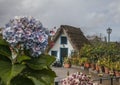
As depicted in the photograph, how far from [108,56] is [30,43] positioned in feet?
76.8

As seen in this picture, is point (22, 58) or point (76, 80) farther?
point (76, 80)

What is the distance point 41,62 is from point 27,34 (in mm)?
297

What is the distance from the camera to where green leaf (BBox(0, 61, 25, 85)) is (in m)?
3.72

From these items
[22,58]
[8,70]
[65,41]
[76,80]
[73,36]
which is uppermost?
[73,36]

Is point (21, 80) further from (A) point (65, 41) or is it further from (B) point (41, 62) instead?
(A) point (65, 41)

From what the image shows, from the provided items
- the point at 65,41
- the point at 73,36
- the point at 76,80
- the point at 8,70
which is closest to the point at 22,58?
the point at 8,70

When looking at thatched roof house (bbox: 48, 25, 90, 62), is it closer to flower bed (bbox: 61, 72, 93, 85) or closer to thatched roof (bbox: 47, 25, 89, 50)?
thatched roof (bbox: 47, 25, 89, 50)

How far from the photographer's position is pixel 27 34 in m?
3.83

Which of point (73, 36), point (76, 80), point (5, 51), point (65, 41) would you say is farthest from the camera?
point (65, 41)

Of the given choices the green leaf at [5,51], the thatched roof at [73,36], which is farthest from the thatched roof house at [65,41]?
the green leaf at [5,51]

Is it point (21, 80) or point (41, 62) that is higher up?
point (41, 62)

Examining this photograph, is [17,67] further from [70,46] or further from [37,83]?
[70,46]

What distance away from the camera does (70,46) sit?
141 feet

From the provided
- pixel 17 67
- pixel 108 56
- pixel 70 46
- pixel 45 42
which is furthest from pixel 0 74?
pixel 70 46
